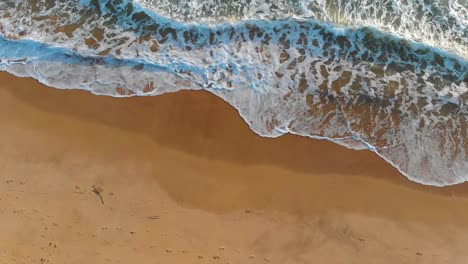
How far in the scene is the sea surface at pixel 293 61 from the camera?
6176 mm

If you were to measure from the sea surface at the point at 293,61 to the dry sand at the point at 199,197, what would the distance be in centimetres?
39

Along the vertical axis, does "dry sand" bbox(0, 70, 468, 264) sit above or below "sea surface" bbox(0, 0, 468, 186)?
below

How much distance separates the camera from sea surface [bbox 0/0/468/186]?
618 cm

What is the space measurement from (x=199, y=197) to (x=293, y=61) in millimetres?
2853

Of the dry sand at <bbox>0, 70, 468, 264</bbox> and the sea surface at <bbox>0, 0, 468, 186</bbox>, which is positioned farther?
the sea surface at <bbox>0, 0, 468, 186</bbox>

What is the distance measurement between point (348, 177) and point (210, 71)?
112 inches

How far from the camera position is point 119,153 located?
6082mm

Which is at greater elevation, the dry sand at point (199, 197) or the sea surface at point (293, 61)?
the sea surface at point (293, 61)

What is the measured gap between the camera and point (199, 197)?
18.9 feet

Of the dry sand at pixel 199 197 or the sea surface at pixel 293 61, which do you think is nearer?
the dry sand at pixel 199 197

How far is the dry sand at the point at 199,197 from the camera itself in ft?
17.9

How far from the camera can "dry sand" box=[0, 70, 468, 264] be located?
547cm

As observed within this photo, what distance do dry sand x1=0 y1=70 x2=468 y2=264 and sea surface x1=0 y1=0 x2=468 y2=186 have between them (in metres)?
0.39

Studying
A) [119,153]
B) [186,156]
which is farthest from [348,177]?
[119,153]
